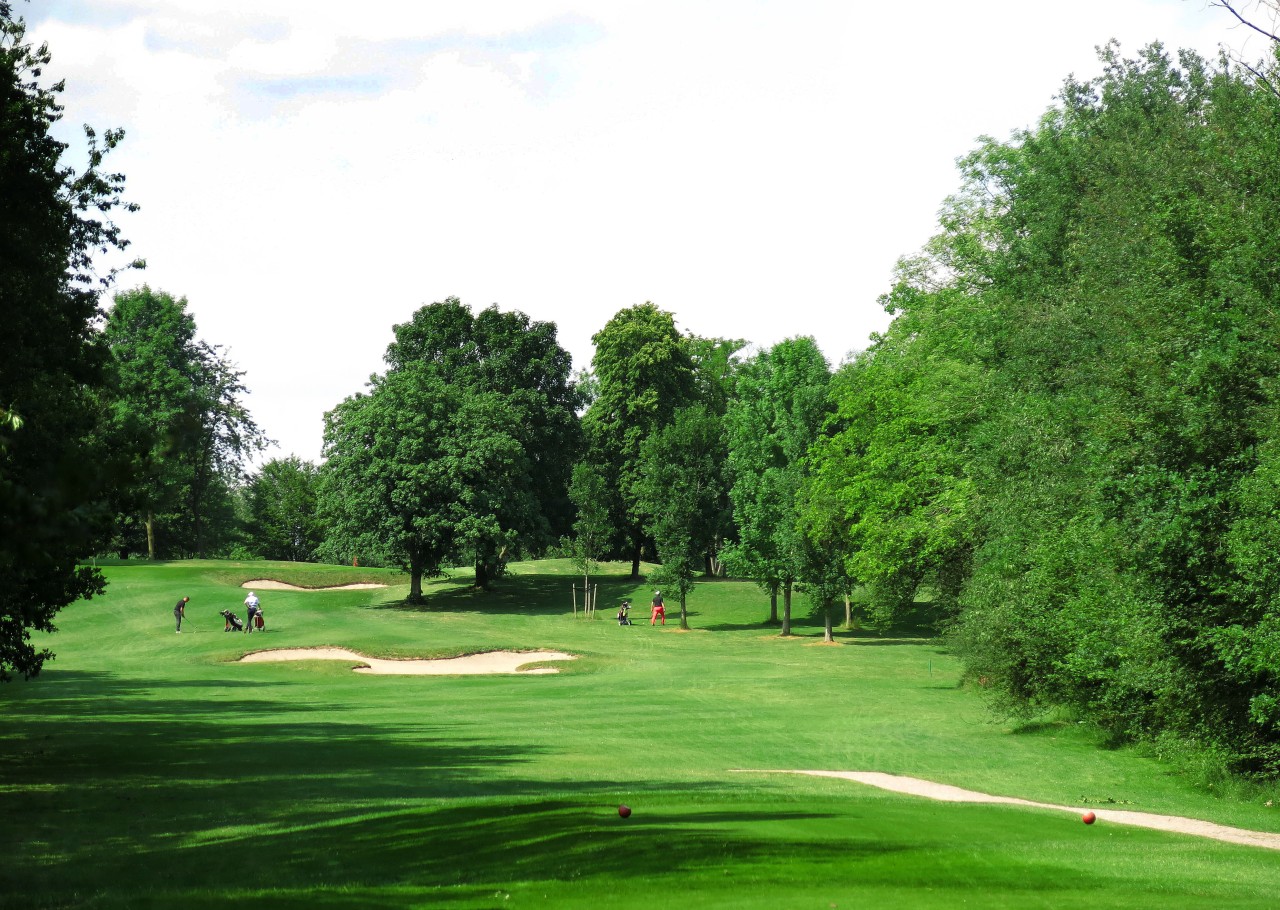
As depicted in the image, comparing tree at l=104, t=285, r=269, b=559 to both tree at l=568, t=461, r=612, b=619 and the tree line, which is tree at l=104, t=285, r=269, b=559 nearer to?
the tree line

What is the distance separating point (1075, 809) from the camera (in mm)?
20484

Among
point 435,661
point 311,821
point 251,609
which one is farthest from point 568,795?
point 251,609

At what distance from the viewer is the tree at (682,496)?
65.9 metres

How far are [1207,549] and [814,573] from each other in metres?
35.9

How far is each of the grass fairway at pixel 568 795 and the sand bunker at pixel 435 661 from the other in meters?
0.98

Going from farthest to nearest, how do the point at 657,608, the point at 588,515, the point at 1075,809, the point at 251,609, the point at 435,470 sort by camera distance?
the point at 588,515, the point at 435,470, the point at 657,608, the point at 251,609, the point at 1075,809

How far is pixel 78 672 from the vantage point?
4406 centimetres

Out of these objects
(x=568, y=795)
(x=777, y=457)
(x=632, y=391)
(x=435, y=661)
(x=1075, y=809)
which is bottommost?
(x=435, y=661)

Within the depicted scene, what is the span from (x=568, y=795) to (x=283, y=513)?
9710 cm

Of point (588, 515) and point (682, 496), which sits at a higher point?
point (682, 496)

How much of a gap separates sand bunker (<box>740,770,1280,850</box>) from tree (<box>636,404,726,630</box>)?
139 feet

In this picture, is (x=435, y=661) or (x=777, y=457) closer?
(x=435, y=661)

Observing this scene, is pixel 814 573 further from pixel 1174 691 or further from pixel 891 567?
pixel 1174 691

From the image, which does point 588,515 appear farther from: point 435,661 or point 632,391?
point 435,661
